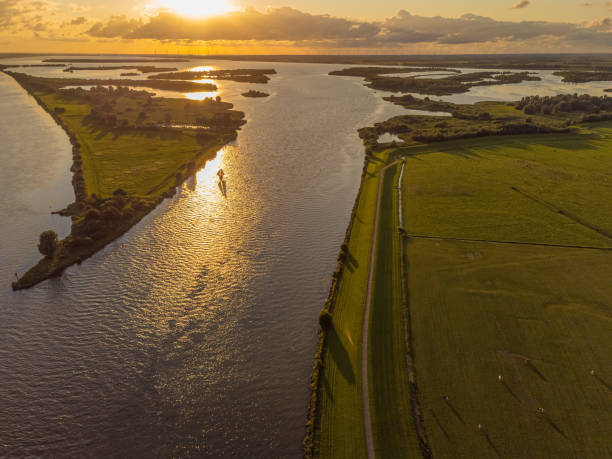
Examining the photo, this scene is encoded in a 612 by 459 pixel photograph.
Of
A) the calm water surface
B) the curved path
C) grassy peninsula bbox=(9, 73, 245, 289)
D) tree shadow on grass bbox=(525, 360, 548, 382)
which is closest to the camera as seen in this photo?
the curved path

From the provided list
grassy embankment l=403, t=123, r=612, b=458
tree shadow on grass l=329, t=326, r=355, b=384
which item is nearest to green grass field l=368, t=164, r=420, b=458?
grassy embankment l=403, t=123, r=612, b=458

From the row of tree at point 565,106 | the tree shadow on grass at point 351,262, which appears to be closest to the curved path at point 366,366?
the tree shadow on grass at point 351,262

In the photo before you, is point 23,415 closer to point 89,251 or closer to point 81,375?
point 81,375

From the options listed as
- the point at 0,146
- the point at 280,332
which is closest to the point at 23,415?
the point at 280,332

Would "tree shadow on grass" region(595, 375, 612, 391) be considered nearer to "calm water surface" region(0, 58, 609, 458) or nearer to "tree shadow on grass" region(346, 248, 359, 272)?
"calm water surface" region(0, 58, 609, 458)

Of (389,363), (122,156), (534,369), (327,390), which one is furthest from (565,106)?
(327,390)

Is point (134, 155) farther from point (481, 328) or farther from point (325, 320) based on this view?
point (481, 328)

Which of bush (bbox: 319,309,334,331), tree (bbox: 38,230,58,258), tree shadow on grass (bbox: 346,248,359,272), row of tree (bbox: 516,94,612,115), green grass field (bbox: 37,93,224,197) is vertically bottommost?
bush (bbox: 319,309,334,331)
